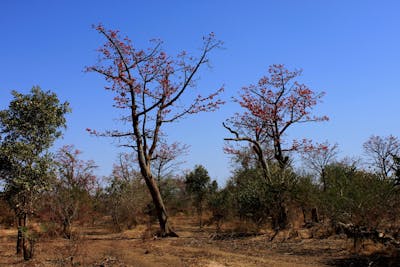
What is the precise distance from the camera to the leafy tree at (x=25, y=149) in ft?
40.3

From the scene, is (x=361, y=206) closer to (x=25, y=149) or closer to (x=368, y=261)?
(x=368, y=261)

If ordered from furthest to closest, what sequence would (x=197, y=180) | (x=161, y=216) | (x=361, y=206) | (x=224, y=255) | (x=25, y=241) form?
(x=197, y=180), (x=161, y=216), (x=25, y=241), (x=224, y=255), (x=361, y=206)

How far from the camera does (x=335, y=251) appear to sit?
10.3 m

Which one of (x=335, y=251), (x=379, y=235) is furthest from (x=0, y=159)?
(x=379, y=235)

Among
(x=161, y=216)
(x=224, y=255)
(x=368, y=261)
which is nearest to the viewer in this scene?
(x=368, y=261)

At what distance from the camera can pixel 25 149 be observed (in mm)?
12297

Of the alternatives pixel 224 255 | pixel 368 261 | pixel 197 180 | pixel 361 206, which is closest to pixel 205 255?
pixel 224 255

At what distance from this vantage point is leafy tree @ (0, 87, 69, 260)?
40.3 ft

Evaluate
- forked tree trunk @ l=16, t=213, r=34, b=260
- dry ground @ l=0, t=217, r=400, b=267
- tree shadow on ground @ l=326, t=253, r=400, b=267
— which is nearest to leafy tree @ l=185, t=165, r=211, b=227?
dry ground @ l=0, t=217, r=400, b=267

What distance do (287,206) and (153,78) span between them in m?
7.78

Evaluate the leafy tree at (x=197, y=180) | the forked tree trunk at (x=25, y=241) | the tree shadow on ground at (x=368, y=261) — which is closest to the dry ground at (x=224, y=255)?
the tree shadow on ground at (x=368, y=261)

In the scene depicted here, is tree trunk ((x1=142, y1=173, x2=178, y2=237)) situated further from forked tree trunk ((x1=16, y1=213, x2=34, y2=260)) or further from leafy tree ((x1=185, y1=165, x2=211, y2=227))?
leafy tree ((x1=185, y1=165, x2=211, y2=227))

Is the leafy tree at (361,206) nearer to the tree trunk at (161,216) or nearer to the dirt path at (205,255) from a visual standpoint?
the dirt path at (205,255)

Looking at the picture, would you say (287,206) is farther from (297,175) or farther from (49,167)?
(49,167)
